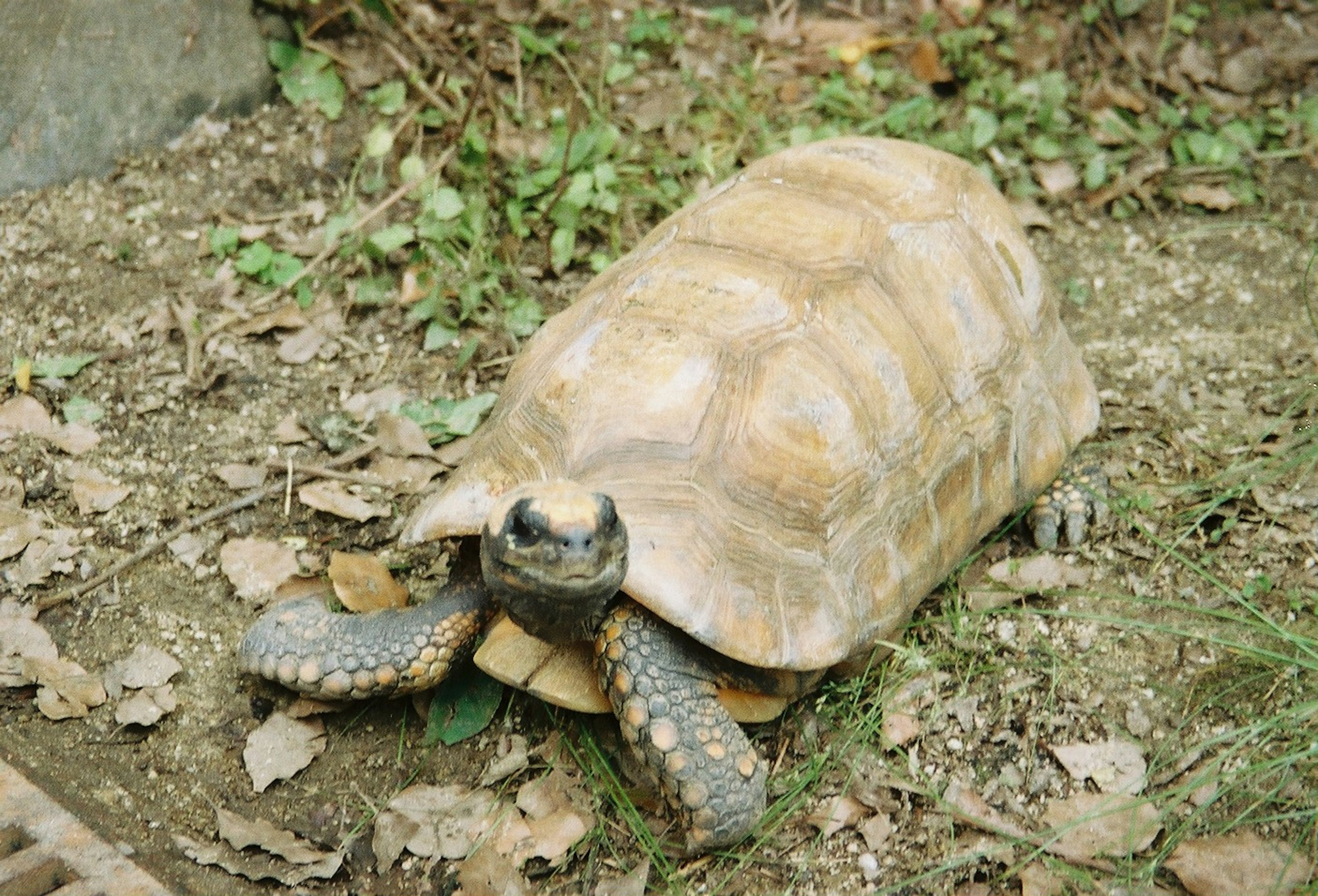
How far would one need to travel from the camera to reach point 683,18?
5.43 metres

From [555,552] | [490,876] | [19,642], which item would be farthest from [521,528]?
[19,642]

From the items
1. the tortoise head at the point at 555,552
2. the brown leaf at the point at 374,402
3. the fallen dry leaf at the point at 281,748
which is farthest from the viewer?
the brown leaf at the point at 374,402

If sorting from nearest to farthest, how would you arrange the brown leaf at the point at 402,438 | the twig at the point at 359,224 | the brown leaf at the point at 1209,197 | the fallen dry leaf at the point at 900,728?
the fallen dry leaf at the point at 900,728, the brown leaf at the point at 402,438, the twig at the point at 359,224, the brown leaf at the point at 1209,197

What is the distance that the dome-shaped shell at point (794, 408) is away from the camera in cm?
279

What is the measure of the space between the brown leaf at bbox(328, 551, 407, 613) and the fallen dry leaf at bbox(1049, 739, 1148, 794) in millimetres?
1751

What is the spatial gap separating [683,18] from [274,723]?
3.66 m

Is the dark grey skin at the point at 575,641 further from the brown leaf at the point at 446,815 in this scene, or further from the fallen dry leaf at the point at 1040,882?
the fallen dry leaf at the point at 1040,882

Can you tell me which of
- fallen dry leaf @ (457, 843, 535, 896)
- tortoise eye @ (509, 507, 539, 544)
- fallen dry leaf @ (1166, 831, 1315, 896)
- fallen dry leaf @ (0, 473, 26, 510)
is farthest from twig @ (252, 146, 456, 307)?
fallen dry leaf @ (1166, 831, 1315, 896)

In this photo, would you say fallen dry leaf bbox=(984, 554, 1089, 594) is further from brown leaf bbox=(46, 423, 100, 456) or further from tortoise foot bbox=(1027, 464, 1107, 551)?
brown leaf bbox=(46, 423, 100, 456)

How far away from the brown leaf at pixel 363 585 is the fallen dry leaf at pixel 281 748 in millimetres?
333

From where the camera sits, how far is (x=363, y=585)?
332cm

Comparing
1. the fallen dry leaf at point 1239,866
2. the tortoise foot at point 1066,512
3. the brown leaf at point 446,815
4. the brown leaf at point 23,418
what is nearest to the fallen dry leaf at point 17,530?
the brown leaf at point 23,418

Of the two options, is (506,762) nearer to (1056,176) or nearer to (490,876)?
(490,876)

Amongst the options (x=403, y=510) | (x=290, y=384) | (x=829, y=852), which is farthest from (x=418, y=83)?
(x=829, y=852)
